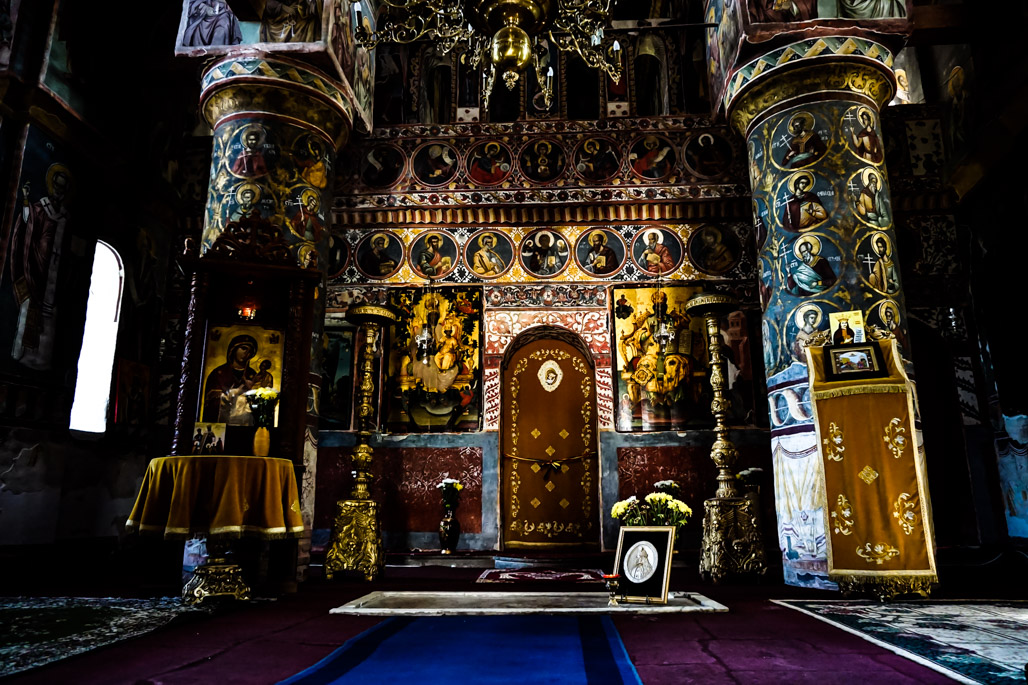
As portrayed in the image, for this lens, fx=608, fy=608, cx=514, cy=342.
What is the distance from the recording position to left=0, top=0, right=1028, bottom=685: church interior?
157 inches

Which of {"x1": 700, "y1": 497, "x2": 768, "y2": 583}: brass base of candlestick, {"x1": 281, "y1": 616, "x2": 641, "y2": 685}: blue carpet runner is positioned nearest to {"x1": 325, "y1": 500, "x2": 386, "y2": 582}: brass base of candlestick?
{"x1": 281, "y1": 616, "x2": 641, "y2": 685}: blue carpet runner

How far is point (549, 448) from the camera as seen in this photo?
28.4 ft

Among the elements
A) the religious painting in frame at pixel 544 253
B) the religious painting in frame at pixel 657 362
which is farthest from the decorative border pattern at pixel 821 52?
the religious painting in frame at pixel 544 253

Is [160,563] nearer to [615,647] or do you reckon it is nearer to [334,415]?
[334,415]

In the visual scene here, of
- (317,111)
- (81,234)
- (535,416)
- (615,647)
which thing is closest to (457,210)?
(317,111)

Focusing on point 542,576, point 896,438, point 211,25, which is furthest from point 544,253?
point 896,438

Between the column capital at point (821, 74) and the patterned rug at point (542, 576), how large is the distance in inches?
211

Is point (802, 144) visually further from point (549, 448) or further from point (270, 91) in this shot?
point (270, 91)

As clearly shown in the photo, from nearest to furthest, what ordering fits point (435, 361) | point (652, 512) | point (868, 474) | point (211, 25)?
point (652, 512)
point (868, 474)
point (211, 25)
point (435, 361)

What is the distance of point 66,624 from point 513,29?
499cm

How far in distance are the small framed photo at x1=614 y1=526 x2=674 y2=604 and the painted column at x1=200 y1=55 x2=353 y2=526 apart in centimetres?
356

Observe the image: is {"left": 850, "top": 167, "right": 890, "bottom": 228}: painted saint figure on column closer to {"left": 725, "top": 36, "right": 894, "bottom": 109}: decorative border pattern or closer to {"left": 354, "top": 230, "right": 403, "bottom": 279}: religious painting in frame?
{"left": 725, "top": 36, "right": 894, "bottom": 109}: decorative border pattern

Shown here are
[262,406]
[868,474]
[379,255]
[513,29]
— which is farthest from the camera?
[379,255]

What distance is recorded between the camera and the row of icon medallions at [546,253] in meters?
8.73
